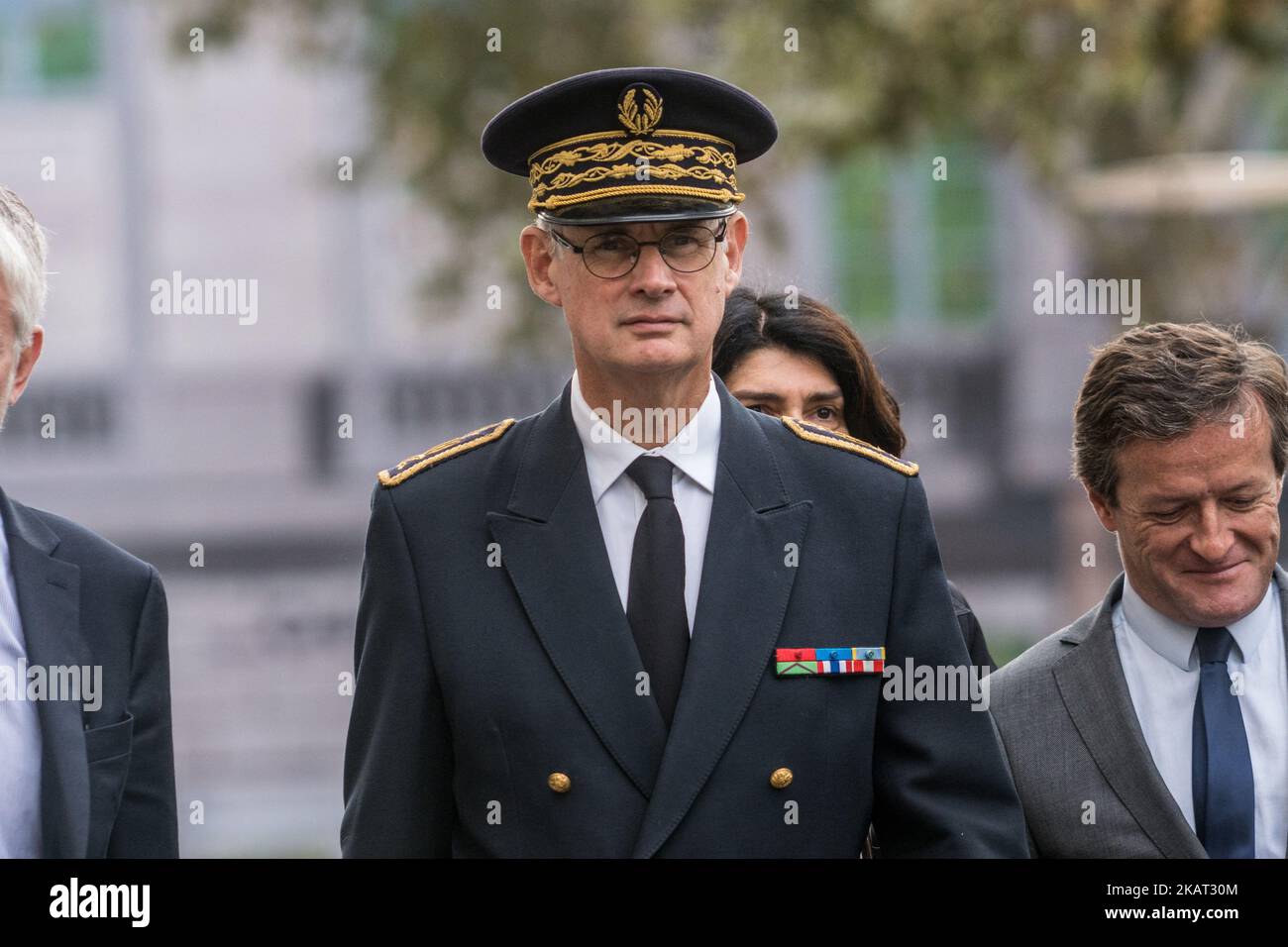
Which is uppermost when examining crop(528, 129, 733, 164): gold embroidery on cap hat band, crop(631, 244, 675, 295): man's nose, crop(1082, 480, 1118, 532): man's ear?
crop(528, 129, 733, 164): gold embroidery on cap hat band

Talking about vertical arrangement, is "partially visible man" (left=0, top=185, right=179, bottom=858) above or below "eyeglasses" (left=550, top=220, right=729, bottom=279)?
below

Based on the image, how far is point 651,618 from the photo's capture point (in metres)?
3.14

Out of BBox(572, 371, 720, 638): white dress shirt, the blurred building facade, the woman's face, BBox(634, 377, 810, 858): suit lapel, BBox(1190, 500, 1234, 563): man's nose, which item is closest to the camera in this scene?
BBox(634, 377, 810, 858): suit lapel

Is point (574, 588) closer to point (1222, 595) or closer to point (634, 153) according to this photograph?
point (634, 153)

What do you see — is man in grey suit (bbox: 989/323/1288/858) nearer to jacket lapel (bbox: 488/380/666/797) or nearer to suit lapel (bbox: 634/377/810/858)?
suit lapel (bbox: 634/377/810/858)

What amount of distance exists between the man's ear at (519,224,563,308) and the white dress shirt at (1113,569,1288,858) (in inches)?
44.6

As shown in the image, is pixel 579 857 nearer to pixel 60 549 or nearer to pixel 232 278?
pixel 60 549

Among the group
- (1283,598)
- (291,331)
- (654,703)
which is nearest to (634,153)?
(654,703)

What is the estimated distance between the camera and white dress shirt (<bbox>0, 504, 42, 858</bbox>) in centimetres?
307

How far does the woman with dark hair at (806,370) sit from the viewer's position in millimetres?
4172

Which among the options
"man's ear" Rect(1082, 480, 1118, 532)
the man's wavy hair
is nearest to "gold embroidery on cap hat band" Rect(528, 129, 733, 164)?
the man's wavy hair

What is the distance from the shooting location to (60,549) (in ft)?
10.7

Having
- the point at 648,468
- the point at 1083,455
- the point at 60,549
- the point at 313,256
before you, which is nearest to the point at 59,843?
the point at 60,549
